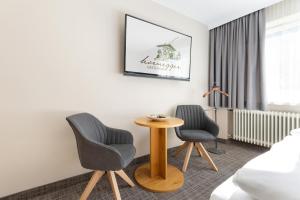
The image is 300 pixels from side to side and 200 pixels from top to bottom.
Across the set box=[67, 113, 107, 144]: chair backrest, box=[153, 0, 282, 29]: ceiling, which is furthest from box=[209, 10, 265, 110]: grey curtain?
box=[67, 113, 107, 144]: chair backrest

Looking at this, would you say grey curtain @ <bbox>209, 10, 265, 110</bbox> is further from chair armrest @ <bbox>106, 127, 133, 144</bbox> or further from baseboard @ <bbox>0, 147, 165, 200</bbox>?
baseboard @ <bbox>0, 147, 165, 200</bbox>

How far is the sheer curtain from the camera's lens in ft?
8.64

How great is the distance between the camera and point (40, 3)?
1.69 m

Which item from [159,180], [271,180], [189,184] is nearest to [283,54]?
[189,184]

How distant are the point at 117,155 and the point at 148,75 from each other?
4.52ft

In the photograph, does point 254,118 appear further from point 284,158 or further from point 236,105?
point 284,158

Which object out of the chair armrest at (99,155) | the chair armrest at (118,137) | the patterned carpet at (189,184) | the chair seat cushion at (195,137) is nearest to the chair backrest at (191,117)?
the chair seat cushion at (195,137)

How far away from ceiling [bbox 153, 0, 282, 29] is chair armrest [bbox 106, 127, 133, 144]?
2147mm

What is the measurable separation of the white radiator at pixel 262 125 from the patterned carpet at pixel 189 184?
421 mm

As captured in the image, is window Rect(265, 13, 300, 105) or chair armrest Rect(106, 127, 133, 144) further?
window Rect(265, 13, 300, 105)

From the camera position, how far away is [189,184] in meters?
1.95

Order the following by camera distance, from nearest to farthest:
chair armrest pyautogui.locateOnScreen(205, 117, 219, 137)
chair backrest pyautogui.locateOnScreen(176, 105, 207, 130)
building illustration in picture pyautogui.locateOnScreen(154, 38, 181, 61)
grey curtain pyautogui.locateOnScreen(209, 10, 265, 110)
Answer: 1. chair armrest pyautogui.locateOnScreen(205, 117, 219, 137)
2. building illustration in picture pyautogui.locateOnScreen(154, 38, 181, 61)
3. chair backrest pyautogui.locateOnScreen(176, 105, 207, 130)
4. grey curtain pyautogui.locateOnScreen(209, 10, 265, 110)

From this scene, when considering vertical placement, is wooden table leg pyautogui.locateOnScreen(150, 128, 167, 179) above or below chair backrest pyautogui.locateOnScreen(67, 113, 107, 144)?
below

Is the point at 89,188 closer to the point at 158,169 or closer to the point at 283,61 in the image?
the point at 158,169
